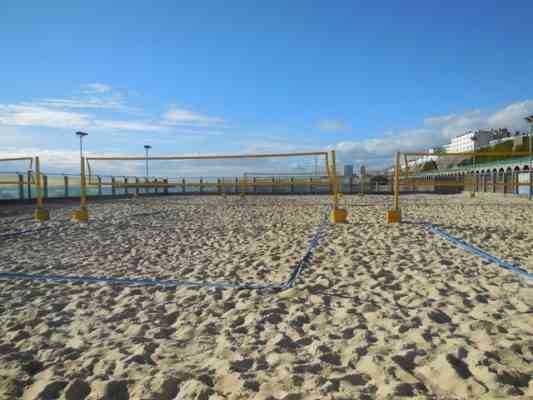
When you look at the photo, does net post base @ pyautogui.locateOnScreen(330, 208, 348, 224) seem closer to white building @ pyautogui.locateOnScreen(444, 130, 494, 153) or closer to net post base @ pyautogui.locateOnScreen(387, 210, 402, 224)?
net post base @ pyautogui.locateOnScreen(387, 210, 402, 224)

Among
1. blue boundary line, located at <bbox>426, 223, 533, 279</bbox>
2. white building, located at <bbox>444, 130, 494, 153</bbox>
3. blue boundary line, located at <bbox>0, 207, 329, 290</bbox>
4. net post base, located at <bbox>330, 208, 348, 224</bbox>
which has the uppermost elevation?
white building, located at <bbox>444, 130, 494, 153</bbox>

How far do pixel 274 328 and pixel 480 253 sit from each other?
2.88m

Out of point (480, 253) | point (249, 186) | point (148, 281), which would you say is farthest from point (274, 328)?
point (249, 186)

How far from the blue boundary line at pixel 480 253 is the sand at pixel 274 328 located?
0.35 feet

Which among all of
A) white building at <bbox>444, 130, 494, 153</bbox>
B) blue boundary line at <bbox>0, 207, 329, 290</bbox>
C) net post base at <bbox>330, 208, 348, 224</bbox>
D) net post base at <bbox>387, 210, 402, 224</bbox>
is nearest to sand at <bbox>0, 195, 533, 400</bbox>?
blue boundary line at <bbox>0, 207, 329, 290</bbox>

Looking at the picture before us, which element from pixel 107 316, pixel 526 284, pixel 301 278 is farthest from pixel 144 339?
pixel 526 284

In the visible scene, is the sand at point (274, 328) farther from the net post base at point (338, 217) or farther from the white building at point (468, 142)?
the white building at point (468, 142)

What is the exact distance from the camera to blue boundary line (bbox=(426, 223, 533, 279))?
3352 millimetres

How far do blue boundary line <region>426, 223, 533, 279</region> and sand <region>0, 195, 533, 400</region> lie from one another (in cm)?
11

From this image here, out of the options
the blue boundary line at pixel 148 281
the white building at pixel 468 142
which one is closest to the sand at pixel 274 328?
the blue boundary line at pixel 148 281

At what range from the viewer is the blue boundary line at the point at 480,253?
3.35m

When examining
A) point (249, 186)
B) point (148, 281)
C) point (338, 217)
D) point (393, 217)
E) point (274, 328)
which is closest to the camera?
point (274, 328)

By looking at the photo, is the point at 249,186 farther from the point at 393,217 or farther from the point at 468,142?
the point at 468,142

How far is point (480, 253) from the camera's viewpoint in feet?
13.4
